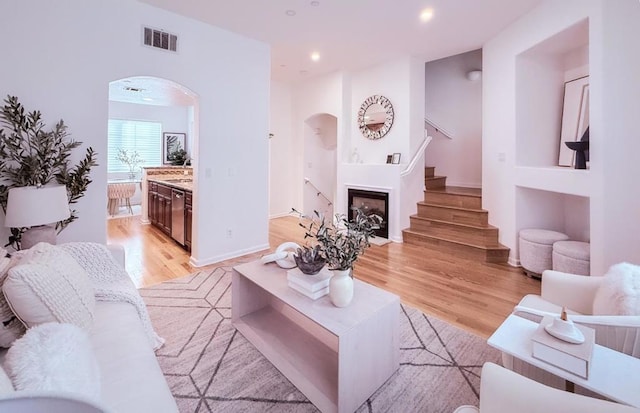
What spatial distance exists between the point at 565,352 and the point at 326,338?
1.39 m

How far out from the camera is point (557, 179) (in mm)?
3229

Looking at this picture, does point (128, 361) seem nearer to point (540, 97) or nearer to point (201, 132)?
point (201, 132)

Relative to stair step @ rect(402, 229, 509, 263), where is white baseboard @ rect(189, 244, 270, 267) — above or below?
below

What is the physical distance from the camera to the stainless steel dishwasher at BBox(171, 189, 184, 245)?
14.7 ft

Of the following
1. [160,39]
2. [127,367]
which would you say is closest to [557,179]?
[127,367]

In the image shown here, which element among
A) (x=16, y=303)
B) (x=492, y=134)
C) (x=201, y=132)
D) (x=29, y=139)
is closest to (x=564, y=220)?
(x=492, y=134)

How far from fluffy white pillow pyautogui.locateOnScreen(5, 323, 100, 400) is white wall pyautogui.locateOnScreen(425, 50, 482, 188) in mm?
6376

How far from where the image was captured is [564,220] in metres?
4.00

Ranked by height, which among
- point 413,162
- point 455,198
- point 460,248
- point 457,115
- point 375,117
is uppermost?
point 457,115

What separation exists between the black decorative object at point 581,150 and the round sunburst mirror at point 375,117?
2.73 metres

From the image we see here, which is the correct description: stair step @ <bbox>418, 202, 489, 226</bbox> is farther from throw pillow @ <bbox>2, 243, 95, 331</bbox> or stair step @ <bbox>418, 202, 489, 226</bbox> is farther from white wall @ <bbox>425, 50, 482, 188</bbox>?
throw pillow @ <bbox>2, 243, 95, 331</bbox>

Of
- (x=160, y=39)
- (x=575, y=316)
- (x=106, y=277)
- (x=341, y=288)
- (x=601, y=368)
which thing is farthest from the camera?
(x=160, y=39)

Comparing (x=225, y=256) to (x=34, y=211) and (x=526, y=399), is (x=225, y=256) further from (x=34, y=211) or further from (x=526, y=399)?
(x=526, y=399)

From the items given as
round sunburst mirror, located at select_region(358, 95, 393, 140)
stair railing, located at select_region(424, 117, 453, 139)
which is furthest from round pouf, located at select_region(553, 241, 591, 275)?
stair railing, located at select_region(424, 117, 453, 139)
